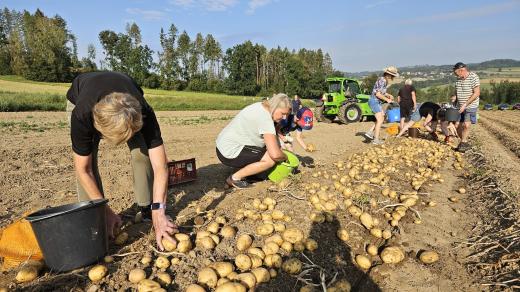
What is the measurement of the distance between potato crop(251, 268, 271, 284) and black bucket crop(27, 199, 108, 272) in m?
1.21

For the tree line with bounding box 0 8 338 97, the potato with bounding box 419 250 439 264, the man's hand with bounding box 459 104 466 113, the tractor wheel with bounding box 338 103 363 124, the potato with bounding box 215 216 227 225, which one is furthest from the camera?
the tree line with bounding box 0 8 338 97

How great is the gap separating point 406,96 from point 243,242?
304 inches

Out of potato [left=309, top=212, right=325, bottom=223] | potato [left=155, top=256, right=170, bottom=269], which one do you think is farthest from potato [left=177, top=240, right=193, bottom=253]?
potato [left=309, top=212, right=325, bottom=223]

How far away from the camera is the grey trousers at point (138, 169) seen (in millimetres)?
3155

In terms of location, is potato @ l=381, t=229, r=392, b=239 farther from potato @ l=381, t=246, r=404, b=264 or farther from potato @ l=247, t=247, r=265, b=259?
potato @ l=247, t=247, r=265, b=259

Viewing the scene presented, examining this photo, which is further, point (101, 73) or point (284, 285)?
point (101, 73)

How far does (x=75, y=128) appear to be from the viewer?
8.31 feet

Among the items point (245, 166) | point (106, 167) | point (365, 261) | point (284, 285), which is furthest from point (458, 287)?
point (106, 167)

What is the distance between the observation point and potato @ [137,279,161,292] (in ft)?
7.25

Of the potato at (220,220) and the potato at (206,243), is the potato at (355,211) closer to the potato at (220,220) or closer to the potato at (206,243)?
the potato at (220,220)

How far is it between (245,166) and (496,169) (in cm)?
422

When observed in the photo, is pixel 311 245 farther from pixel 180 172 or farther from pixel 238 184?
pixel 180 172

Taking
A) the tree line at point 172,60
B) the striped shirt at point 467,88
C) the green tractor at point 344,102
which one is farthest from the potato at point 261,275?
the tree line at point 172,60

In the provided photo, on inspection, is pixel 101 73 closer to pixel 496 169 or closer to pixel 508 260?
pixel 508 260
